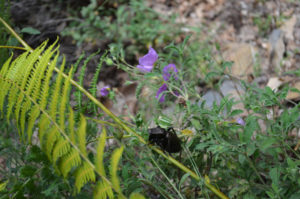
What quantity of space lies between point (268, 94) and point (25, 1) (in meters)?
2.08

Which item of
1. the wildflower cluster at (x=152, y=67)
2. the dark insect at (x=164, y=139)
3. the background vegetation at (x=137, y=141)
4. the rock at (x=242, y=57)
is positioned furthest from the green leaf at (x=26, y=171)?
the rock at (x=242, y=57)

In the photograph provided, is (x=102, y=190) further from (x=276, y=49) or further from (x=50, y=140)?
(x=276, y=49)

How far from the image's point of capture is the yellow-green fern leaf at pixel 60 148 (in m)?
0.90

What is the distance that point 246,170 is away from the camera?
1239 mm

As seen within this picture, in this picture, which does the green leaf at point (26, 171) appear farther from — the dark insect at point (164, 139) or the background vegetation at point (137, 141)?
the dark insect at point (164, 139)

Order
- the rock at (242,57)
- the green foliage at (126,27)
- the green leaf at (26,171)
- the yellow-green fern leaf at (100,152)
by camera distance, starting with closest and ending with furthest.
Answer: the yellow-green fern leaf at (100,152) → the green leaf at (26,171) → the rock at (242,57) → the green foliage at (126,27)

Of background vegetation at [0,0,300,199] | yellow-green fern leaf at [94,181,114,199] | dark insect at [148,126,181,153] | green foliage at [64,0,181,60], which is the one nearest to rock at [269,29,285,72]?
background vegetation at [0,0,300,199]

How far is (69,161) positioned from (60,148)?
0.04 metres

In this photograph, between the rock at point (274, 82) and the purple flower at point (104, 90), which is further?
the rock at point (274, 82)

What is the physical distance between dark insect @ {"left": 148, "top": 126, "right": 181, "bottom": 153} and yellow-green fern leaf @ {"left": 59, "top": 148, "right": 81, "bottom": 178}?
0.32m

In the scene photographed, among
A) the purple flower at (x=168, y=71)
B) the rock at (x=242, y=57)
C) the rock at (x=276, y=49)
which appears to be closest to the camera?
the purple flower at (x=168, y=71)

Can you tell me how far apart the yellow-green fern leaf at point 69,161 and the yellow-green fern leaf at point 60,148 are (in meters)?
0.02

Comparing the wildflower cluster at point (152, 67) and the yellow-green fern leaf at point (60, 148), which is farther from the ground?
the yellow-green fern leaf at point (60, 148)

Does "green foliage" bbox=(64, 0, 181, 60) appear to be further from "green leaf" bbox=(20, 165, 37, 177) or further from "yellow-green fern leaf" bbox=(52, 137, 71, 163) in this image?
"yellow-green fern leaf" bbox=(52, 137, 71, 163)
